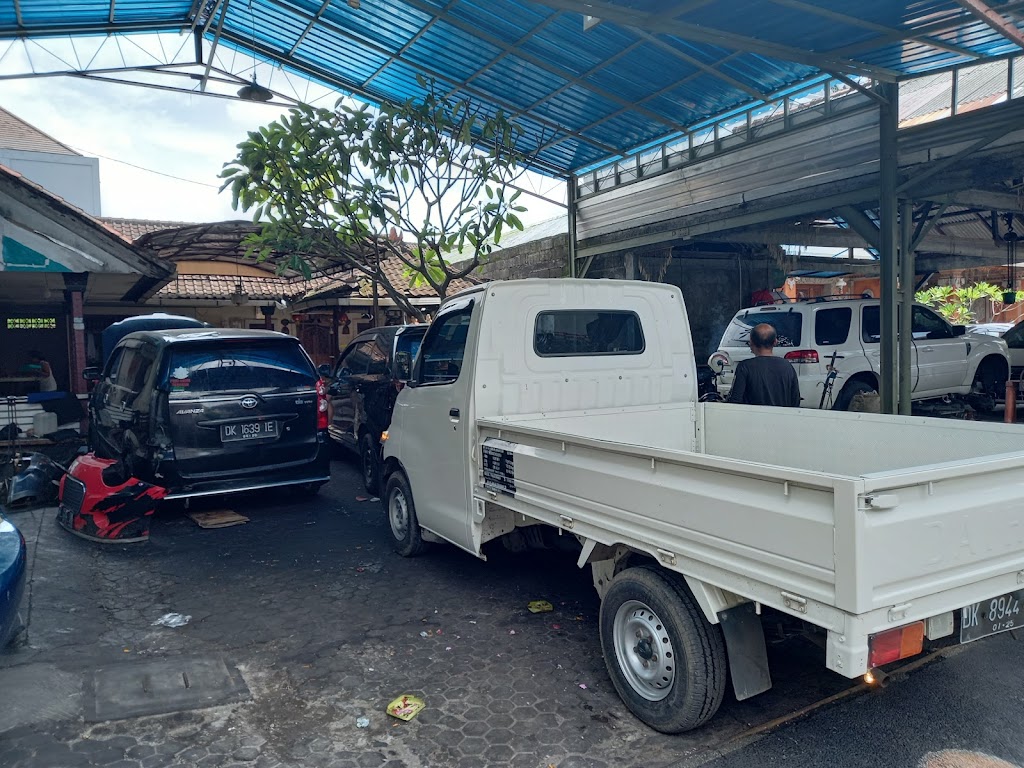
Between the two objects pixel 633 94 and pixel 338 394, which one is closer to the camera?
pixel 338 394

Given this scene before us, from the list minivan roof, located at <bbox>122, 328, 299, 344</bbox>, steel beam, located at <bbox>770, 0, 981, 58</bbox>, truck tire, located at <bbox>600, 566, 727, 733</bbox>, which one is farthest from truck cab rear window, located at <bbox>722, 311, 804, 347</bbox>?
truck tire, located at <bbox>600, 566, 727, 733</bbox>

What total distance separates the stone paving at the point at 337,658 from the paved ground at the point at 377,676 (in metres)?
0.01

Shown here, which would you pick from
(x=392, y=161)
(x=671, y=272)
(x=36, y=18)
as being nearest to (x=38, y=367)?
(x=36, y=18)

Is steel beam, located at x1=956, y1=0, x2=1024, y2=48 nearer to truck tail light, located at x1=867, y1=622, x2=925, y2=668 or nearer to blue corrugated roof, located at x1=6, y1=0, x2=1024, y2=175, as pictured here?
blue corrugated roof, located at x1=6, y1=0, x2=1024, y2=175

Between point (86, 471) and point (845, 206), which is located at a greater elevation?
point (845, 206)

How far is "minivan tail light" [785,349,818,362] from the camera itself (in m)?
9.68

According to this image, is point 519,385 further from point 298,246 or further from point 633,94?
point 633,94

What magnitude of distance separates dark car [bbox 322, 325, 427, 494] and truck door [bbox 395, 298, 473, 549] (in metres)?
1.83

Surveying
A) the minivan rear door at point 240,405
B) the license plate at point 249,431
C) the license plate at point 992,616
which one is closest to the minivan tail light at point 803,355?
the minivan rear door at point 240,405

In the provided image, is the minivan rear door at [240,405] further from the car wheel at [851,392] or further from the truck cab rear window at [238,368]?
the car wheel at [851,392]

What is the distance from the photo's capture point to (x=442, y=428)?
197 inches

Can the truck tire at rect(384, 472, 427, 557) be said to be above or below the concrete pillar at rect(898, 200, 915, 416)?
below

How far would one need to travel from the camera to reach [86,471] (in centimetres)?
636

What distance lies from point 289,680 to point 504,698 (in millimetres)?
1144
